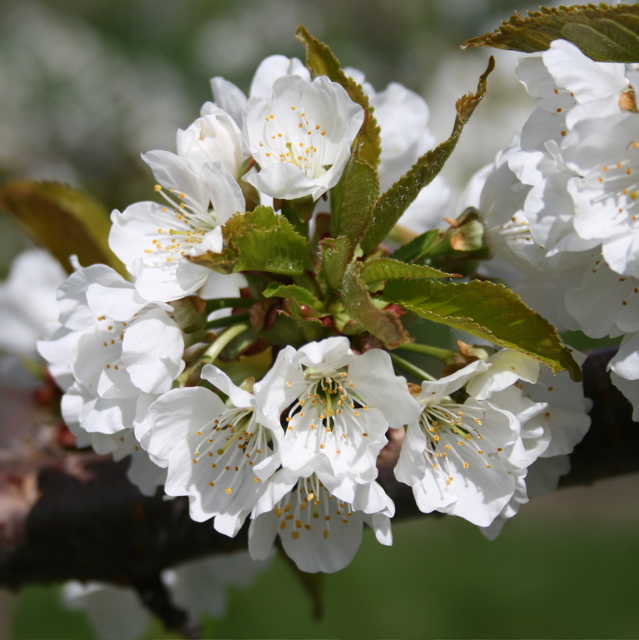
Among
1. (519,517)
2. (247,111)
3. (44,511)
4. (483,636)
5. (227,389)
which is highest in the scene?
(247,111)

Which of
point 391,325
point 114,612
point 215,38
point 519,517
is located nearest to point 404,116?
point 391,325

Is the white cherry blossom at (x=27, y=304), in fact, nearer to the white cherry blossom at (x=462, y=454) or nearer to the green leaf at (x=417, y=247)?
the green leaf at (x=417, y=247)

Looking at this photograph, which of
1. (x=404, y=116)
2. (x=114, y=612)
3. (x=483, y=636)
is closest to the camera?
(x=404, y=116)

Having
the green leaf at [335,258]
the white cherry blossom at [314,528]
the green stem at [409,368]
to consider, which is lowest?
the white cherry blossom at [314,528]

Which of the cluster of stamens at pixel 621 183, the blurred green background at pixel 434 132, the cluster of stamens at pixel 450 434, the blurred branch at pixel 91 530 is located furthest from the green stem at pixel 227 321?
the blurred green background at pixel 434 132

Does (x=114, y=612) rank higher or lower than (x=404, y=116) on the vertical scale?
lower

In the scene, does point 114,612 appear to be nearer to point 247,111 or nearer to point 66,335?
point 66,335

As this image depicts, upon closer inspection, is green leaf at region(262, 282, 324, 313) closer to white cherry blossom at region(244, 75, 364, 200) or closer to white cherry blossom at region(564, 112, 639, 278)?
white cherry blossom at region(244, 75, 364, 200)

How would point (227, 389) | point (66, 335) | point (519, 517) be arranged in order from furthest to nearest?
point (519, 517)
point (66, 335)
point (227, 389)
